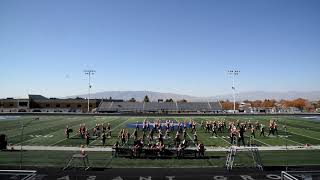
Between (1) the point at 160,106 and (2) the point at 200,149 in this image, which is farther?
(1) the point at 160,106

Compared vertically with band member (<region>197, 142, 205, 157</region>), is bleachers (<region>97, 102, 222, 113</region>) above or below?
above

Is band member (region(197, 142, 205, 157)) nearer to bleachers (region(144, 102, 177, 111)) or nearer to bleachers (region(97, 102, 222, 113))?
bleachers (region(97, 102, 222, 113))

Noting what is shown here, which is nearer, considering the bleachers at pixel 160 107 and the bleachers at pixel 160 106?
the bleachers at pixel 160 107

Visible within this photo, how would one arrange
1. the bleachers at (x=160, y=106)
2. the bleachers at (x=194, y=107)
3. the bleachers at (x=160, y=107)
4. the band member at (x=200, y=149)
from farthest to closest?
the bleachers at (x=194, y=107)
the bleachers at (x=160, y=106)
the bleachers at (x=160, y=107)
the band member at (x=200, y=149)

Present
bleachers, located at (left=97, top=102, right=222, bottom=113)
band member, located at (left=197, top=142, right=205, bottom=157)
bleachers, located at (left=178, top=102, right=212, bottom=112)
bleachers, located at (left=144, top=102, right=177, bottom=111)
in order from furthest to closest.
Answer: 1. bleachers, located at (left=178, top=102, right=212, bottom=112)
2. bleachers, located at (left=144, top=102, right=177, bottom=111)
3. bleachers, located at (left=97, top=102, right=222, bottom=113)
4. band member, located at (left=197, top=142, right=205, bottom=157)

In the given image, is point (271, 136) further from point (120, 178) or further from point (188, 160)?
point (120, 178)

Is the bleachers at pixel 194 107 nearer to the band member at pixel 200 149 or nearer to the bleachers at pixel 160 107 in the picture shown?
the bleachers at pixel 160 107

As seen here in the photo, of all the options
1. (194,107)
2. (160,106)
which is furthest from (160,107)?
(194,107)

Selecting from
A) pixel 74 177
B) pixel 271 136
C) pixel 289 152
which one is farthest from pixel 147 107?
pixel 74 177

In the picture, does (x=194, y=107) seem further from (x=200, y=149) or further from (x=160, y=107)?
(x=200, y=149)

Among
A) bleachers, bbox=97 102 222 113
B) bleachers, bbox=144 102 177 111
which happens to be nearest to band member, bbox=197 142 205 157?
bleachers, bbox=97 102 222 113

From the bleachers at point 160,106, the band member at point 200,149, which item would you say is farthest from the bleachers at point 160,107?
the band member at point 200,149

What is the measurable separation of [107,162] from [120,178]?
4.83m

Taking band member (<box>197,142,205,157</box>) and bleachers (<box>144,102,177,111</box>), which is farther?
bleachers (<box>144,102,177,111</box>)
